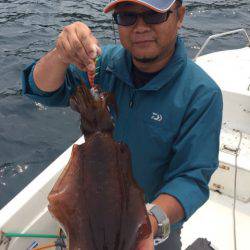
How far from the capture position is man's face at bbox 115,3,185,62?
2995mm

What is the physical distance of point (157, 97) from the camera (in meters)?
3.29

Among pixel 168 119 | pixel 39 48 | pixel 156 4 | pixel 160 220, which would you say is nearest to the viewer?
pixel 160 220

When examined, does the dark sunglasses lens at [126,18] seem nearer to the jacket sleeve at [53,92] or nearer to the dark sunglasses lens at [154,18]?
the dark sunglasses lens at [154,18]

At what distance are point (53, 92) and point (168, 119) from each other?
921 millimetres

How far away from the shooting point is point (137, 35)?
119 inches

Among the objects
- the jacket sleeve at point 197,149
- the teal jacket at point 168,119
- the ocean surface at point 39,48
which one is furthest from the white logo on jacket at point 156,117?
the ocean surface at point 39,48

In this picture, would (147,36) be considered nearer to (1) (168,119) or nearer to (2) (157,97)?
(2) (157,97)

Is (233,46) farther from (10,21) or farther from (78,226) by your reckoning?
(78,226)

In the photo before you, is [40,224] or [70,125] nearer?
[40,224]

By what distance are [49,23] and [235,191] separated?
395 inches

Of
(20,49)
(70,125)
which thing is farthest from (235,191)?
(20,49)

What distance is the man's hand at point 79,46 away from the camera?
103 inches

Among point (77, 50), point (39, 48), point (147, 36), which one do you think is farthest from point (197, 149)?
point (39, 48)

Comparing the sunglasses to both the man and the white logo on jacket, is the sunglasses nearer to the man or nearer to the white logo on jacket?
the man
